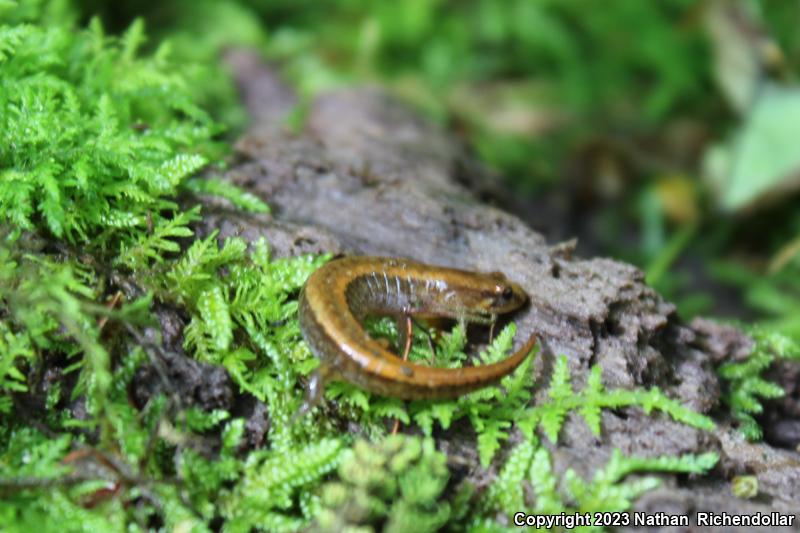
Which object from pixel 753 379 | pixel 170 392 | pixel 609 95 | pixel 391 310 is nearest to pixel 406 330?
pixel 391 310

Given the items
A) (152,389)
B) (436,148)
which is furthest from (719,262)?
(152,389)

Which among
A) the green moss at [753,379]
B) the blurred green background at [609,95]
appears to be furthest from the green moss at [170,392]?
the blurred green background at [609,95]

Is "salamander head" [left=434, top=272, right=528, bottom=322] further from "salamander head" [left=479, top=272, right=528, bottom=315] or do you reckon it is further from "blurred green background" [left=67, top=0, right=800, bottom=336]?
"blurred green background" [left=67, top=0, right=800, bottom=336]

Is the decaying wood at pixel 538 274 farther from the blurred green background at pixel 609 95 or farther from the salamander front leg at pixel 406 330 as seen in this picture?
the blurred green background at pixel 609 95

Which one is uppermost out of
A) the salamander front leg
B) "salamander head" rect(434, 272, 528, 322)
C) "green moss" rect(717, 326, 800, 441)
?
"salamander head" rect(434, 272, 528, 322)

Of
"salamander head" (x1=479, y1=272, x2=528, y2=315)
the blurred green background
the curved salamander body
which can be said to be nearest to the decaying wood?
"salamander head" (x1=479, y1=272, x2=528, y2=315)

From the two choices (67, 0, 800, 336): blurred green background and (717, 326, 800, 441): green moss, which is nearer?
(717, 326, 800, 441): green moss

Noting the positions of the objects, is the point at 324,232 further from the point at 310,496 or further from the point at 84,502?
the point at 84,502
